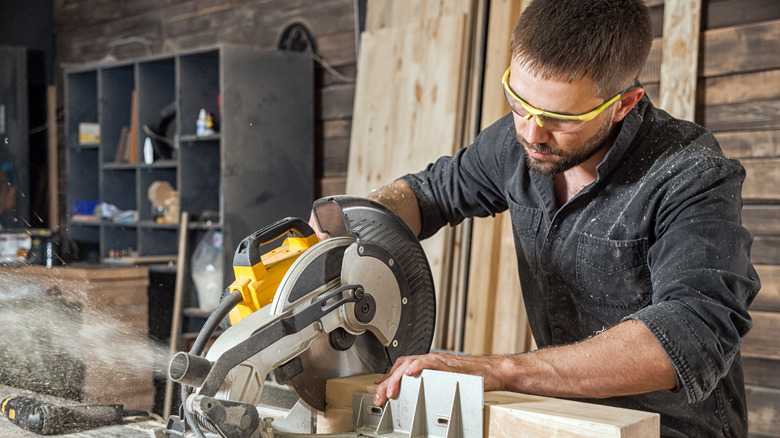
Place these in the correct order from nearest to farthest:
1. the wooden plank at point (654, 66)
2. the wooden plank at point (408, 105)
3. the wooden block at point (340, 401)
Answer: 1. the wooden block at point (340, 401)
2. the wooden plank at point (654, 66)
3. the wooden plank at point (408, 105)

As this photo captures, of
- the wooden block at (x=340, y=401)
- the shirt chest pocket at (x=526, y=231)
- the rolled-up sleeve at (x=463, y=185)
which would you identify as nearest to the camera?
the wooden block at (x=340, y=401)

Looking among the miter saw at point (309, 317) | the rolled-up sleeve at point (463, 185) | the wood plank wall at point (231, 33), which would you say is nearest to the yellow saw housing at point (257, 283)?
the miter saw at point (309, 317)

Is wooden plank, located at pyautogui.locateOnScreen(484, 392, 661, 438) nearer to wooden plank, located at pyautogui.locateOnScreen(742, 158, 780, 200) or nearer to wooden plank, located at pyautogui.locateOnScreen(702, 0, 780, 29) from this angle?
wooden plank, located at pyautogui.locateOnScreen(742, 158, 780, 200)

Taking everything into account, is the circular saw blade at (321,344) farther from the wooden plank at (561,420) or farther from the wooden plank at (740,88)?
the wooden plank at (740,88)

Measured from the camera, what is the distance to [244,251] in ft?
4.06

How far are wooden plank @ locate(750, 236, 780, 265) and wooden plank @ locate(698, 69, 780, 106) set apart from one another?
0.46m

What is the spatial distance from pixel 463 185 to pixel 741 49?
48.2 inches

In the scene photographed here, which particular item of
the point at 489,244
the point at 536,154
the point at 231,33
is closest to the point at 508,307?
the point at 489,244

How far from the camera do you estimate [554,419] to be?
105 centimetres

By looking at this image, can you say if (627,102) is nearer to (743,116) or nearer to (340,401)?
(340,401)

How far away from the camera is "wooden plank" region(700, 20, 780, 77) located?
237cm

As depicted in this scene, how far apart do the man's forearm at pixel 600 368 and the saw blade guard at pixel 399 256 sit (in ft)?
0.70

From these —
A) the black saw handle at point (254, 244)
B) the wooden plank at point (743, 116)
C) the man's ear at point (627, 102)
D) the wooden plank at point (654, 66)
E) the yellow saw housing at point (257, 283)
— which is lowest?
the yellow saw housing at point (257, 283)

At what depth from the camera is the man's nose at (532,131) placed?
1387 mm
